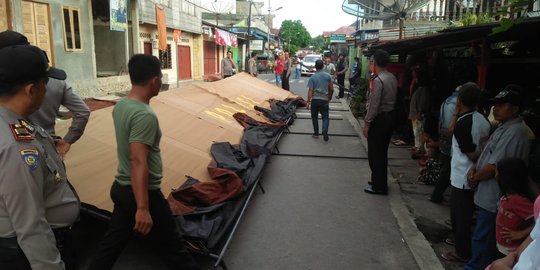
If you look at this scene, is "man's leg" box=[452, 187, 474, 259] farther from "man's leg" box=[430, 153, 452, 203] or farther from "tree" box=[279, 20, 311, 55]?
"tree" box=[279, 20, 311, 55]

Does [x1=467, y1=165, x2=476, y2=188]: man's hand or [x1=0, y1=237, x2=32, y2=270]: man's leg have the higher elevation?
[x1=0, y1=237, x2=32, y2=270]: man's leg

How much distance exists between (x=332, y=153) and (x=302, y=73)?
86.9 ft

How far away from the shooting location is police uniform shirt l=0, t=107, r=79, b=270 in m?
1.50

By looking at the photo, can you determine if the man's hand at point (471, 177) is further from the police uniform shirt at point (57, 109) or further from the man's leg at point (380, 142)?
the police uniform shirt at point (57, 109)

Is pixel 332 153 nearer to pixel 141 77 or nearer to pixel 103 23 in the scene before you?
pixel 141 77

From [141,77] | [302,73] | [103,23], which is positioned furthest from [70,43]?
[302,73]

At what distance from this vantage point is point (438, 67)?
7262mm

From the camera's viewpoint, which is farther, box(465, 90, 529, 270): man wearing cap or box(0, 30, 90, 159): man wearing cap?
box(0, 30, 90, 159): man wearing cap

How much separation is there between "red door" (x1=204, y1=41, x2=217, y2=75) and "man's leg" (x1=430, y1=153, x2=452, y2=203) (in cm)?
2466

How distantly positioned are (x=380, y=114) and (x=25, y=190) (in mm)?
4510

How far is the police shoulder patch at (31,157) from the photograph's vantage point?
1.53 meters

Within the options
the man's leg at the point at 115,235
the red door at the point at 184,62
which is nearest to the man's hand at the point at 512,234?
the man's leg at the point at 115,235

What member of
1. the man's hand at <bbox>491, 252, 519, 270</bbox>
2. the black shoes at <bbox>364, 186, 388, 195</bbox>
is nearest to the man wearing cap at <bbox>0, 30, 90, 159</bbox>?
the man's hand at <bbox>491, 252, 519, 270</bbox>

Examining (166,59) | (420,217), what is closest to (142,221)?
(420,217)
